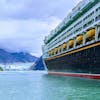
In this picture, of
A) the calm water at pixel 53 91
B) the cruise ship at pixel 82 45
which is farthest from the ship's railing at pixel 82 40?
the calm water at pixel 53 91

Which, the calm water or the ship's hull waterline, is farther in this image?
the ship's hull waterline

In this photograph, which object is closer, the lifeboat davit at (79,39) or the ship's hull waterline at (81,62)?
the ship's hull waterline at (81,62)

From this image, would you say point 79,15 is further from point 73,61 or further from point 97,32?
point 97,32

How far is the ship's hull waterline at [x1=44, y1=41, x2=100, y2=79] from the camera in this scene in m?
46.3

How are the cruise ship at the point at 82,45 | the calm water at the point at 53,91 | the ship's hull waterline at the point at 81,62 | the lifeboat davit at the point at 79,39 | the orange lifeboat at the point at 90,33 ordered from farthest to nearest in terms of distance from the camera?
1. the lifeboat davit at the point at 79,39
2. the orange lifeboat at the point at 90,33
3. the cruise ship at the point at 82,45
4. the ship's hull waterline at the point at 81,62
5. the calm water at the point at 53,91

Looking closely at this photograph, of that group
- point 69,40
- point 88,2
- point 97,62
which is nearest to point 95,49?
point 97,62

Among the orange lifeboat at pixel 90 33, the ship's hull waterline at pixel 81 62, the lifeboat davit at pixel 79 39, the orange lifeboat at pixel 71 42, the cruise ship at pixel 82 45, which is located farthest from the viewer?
the orange lifeboat at pixel 71 42

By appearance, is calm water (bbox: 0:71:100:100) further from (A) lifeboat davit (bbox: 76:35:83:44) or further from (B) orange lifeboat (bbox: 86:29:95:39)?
(A) lifeboat davit (bbox: 76:35:83:44)

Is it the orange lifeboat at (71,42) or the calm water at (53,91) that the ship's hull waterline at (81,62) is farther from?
the calm water at (53,91)

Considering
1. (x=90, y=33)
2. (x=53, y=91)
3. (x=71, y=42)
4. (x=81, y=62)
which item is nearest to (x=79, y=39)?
(x=81, y=62)

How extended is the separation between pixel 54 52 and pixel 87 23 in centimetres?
3068

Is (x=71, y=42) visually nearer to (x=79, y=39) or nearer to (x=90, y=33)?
(x=79, y=39)

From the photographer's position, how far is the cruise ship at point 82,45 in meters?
47.5

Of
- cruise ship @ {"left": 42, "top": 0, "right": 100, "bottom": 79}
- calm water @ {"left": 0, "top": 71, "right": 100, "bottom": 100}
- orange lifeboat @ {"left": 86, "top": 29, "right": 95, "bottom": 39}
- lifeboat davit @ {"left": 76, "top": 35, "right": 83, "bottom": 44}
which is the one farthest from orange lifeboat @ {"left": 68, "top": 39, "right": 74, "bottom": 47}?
calm water @ {"left": 0, "top": 71, "right": 100, "bottom": 100}
